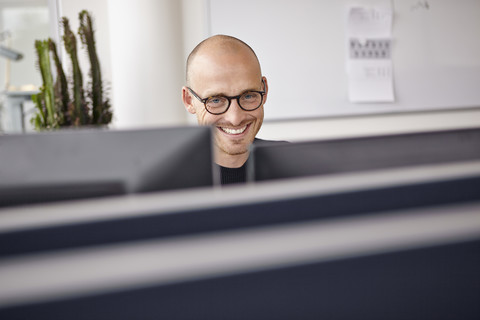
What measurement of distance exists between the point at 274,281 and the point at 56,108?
212cm

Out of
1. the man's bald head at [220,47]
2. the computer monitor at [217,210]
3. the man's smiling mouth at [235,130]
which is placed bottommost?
the computer monitor at [217,210]

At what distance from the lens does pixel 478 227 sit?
0.69 feet

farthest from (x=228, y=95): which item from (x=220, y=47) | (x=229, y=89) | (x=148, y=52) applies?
(x=148, y=52)

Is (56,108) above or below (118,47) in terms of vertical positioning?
below

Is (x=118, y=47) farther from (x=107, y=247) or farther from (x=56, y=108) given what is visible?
(x=107, y=247)

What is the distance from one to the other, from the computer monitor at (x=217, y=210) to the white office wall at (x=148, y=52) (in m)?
2.12

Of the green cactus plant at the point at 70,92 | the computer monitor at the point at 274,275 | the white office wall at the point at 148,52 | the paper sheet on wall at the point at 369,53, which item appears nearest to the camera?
the computer monitor at the point at 274,275

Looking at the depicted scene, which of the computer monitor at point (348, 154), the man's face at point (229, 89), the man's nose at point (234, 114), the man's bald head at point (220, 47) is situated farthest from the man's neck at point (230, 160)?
the computer monitor at point (348, 154)

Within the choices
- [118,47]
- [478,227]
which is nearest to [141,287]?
[478,227]

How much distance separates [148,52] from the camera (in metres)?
2.29

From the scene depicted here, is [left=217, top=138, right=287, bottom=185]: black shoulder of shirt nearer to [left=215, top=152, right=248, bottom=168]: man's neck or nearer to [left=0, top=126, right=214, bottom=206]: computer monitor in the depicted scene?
[left=215, top=152, right=248, bottom=168]: man's neck

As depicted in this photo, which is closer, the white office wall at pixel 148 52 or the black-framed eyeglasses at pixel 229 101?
the black-framed eyeglasses at pixel 229 101

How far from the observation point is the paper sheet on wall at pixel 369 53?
2.57 metres

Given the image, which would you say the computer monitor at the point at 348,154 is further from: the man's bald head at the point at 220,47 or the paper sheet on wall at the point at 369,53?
the paper sheet on wall at the point at 369,53
